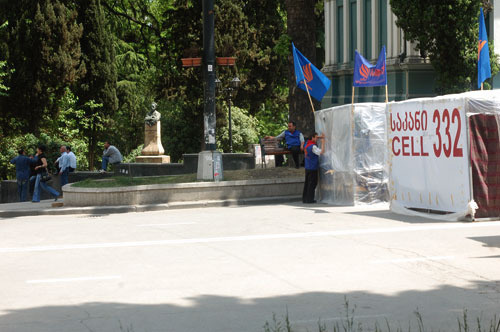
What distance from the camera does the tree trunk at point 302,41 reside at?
25344mm

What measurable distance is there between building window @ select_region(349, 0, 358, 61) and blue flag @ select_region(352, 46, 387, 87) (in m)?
22.0

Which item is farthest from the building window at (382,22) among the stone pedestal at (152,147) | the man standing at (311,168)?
the man standing at (311,168)

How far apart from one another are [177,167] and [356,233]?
63.4 ft

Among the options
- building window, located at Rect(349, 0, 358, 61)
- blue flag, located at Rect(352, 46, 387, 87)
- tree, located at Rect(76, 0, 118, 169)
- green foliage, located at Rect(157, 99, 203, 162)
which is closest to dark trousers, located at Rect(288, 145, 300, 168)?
blue flag, located at Rect(352, 46, 387, 87)

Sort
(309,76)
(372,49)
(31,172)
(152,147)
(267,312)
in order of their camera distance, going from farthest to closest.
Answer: (372,49) → (152,147) → (31,172) → (309,76) → (267,312)

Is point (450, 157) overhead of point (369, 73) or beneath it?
beneath

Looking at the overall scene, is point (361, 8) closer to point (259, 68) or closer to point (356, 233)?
point (259, 68)

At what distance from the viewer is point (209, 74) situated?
2269 centimetres

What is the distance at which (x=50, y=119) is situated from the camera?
43656 millimetres

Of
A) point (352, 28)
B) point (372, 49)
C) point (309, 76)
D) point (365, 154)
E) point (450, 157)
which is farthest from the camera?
point (352, 28)

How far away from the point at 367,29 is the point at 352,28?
174cm

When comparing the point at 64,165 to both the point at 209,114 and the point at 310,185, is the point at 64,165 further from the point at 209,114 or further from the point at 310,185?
the point at 310,185

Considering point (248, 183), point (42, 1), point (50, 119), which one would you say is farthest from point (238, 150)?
point (248, 183)

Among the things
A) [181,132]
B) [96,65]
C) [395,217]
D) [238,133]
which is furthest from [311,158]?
[181,132]
